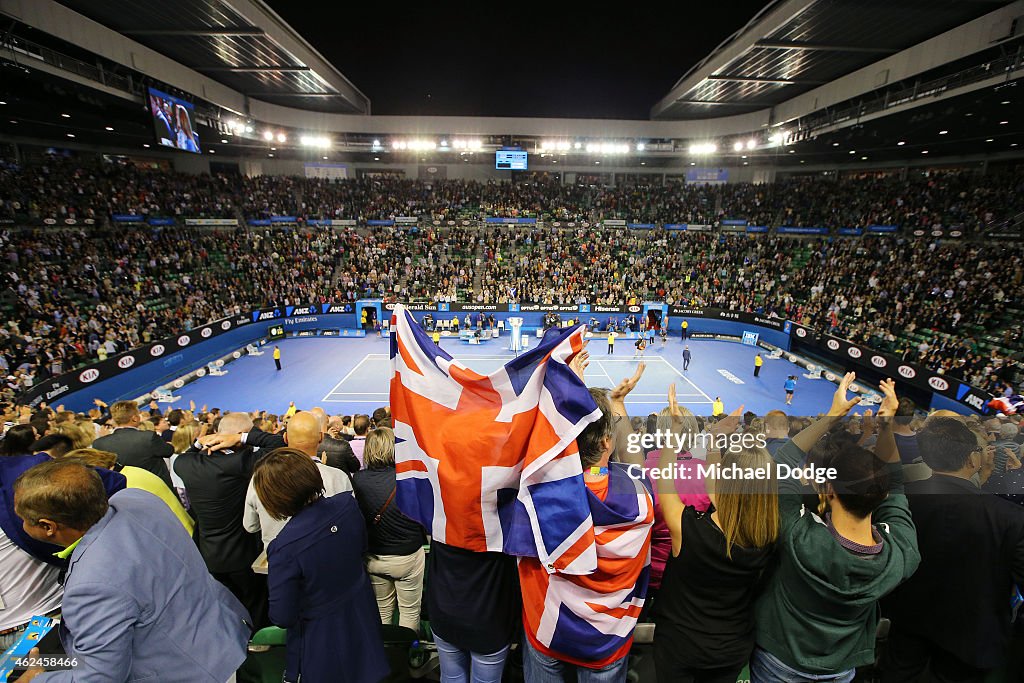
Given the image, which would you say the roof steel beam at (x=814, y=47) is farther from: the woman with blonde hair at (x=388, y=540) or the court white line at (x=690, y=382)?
the woman with blonde hair at (x=388, y=540)

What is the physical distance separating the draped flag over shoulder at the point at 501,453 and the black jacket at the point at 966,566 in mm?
2433

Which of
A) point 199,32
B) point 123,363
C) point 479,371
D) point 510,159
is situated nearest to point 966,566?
point 479,371

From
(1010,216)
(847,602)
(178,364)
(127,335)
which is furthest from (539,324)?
(847,602)

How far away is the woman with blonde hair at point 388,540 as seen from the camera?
3.66 meters

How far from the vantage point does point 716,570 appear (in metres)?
2.59

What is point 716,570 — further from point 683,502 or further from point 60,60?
point 60,60

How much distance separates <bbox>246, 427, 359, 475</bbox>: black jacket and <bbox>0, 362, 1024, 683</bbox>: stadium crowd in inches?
38.0

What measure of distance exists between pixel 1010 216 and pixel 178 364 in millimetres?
45256

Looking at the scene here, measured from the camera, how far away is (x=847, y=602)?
2.43 m

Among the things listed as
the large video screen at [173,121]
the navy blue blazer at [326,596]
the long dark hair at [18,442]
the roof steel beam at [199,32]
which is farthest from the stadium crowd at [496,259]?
the navy blue blazer at [326,596]

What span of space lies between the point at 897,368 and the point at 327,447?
23.8 meters

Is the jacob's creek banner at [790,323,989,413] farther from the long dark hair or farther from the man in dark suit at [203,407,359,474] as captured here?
the long dark hair

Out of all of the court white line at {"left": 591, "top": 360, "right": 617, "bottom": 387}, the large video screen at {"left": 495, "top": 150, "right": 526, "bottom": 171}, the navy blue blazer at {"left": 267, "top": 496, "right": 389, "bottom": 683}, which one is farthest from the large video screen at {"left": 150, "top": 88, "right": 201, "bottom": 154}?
the navy blue blazer at {"left": 267, "top": 496, "right": 389, "bottom": 683}

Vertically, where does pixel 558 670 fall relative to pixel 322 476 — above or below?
below
